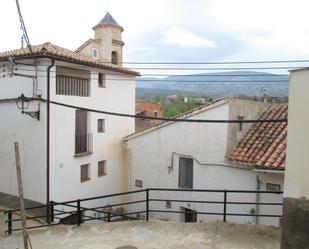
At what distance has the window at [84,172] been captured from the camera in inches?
665

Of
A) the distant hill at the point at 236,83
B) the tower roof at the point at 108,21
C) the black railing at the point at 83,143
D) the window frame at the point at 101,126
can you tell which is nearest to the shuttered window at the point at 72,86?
the window frame at the point at 101,126

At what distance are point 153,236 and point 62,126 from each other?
910cm

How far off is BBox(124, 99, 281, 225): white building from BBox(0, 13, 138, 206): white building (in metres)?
2.19

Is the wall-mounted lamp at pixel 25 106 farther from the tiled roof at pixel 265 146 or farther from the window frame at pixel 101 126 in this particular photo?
the tiled roof at pixel 265 146

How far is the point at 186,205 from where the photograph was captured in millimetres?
14734

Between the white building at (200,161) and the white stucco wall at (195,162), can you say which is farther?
the white stucco wall at (195,162)

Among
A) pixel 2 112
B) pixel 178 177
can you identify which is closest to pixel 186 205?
pixel 178 177

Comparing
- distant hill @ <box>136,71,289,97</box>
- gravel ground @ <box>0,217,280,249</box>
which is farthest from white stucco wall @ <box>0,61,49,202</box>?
distant hill @ <box>136,71,289,97</box>

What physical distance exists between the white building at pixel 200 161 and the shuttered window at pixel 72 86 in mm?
3653

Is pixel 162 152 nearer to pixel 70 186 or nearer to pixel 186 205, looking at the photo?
pixel 186 205

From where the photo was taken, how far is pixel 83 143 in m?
16.8

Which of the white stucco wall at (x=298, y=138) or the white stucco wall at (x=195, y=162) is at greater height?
the white stucco wall at (x=298, y=138)

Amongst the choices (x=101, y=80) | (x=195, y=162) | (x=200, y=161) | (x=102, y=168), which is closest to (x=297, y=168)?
(x=200, y=161)

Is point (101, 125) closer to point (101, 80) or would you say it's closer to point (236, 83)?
point (101, 80)
